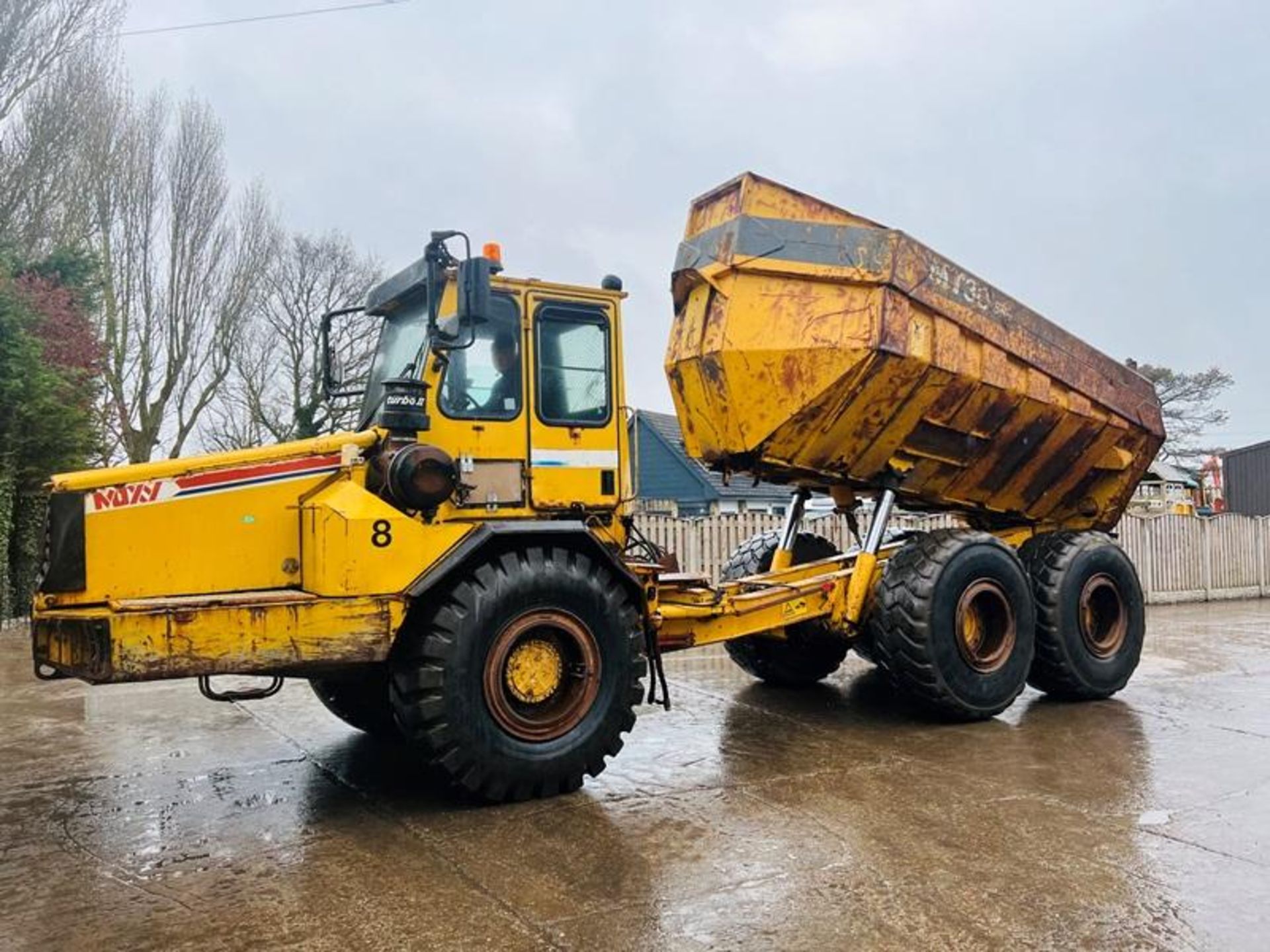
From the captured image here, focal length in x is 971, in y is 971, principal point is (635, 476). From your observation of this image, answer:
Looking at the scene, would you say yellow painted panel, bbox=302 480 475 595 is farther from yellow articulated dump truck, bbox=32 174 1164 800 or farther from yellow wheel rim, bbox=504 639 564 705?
yellow wheel rim, bbox=504 639 564 705

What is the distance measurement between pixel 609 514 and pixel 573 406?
64 centimetres

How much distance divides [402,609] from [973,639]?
13.2ft

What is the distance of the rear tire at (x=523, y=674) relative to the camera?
4465 mm

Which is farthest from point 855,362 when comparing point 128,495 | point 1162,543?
point 1162,543

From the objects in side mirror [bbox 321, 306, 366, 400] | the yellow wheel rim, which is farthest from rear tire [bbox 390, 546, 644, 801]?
side mirror [bbox 321, 306, 366, 400]

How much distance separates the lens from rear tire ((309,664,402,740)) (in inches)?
232

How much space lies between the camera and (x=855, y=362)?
609 centimetres

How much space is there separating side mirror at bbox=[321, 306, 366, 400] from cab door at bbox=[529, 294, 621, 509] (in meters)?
1.24

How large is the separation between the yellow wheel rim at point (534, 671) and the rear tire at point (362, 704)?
1.25 m

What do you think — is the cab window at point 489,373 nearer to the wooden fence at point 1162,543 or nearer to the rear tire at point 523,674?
the rear tire at point 523,674

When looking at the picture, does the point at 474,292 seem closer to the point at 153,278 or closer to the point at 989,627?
the point at 989,627

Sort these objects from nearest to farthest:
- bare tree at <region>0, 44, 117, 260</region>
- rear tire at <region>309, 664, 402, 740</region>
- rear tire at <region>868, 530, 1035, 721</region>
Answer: rear tire at <region>309, 664, 402, 740</region>
rear tire at <region>868, 530, 1035, 721</region>
bare tree at <region>0, 44, 117, 260</region>

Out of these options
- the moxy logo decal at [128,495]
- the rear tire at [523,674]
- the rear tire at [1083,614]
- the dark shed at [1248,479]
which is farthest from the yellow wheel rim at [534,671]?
the dark shed at [1248,479]

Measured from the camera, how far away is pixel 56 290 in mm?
14781
